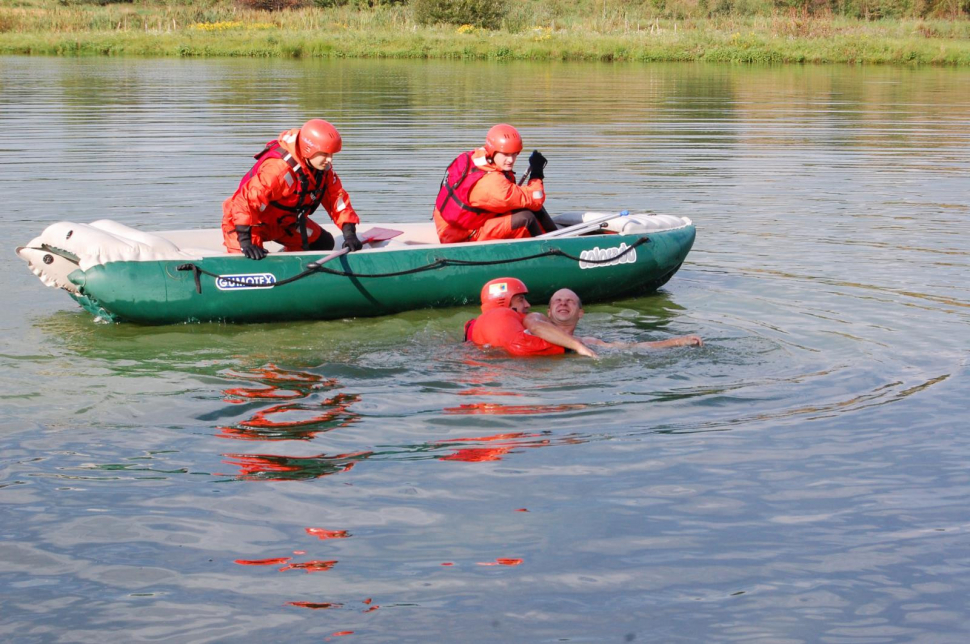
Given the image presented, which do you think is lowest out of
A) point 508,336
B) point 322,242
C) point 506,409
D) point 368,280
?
point 506,409

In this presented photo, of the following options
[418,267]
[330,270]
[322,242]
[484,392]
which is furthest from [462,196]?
[484,392]

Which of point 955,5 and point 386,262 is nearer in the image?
point 386,262

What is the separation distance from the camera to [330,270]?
7.71 m

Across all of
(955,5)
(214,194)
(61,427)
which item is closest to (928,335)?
(61,427)

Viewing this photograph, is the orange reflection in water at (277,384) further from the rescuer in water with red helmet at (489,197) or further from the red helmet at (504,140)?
the red helmet at (504,140)

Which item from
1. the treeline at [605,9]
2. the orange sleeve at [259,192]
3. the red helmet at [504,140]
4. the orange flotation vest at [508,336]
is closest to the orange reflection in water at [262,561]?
the orange flotation vest at [508,336]

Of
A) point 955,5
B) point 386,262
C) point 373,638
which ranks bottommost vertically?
point 373,638

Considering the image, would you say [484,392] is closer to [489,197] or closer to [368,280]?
[368,280]

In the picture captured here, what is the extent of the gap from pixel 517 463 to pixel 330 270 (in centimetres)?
291

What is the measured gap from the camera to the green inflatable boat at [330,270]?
24.2 ft

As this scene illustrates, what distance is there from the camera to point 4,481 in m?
4.94

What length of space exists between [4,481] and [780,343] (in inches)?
185

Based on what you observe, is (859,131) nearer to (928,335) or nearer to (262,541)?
(928,335)

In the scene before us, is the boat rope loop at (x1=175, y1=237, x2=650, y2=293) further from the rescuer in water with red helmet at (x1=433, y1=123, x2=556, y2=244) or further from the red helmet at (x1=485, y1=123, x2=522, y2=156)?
the red helmet at (x1=485, y1=123, x2=522, y2=156)
